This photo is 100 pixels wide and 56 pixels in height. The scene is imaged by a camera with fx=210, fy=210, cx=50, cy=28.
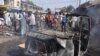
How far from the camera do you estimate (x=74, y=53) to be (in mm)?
6926

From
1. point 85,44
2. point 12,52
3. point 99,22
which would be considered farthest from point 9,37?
point 85,44

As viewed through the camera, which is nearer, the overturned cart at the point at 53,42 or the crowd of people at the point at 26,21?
the overturned cart at the point at 53,42

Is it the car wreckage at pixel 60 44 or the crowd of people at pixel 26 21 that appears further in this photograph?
the crowd of people at pixel 26 21

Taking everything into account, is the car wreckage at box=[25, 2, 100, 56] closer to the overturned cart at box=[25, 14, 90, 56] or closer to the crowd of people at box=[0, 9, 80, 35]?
the overturned cart at box=[25, 14, 90, 56]

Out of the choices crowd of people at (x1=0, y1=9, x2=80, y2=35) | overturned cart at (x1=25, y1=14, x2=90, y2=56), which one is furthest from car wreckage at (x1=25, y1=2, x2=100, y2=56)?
crowd of people at (x1=0, y1=9, x2=80, y2=35)

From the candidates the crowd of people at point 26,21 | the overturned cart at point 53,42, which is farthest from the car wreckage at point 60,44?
the crowd of people at point 26,21

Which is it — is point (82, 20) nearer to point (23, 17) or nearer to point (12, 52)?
point (12, 52)

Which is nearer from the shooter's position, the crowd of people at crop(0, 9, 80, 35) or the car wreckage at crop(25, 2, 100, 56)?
the car wreckage at crop(25, 2, 100, 56)

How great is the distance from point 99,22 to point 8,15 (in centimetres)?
668

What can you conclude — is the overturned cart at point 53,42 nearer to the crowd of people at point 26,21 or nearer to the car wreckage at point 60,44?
the car wreckage at point 60,44

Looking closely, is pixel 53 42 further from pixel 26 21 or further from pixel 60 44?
pixel 26 21

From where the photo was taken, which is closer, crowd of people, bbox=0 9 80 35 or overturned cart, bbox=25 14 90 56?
overturned cart, bbox=25 14 90 56

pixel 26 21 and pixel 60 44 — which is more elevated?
pixel 26 21

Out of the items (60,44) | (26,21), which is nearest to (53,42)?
(60,44)
